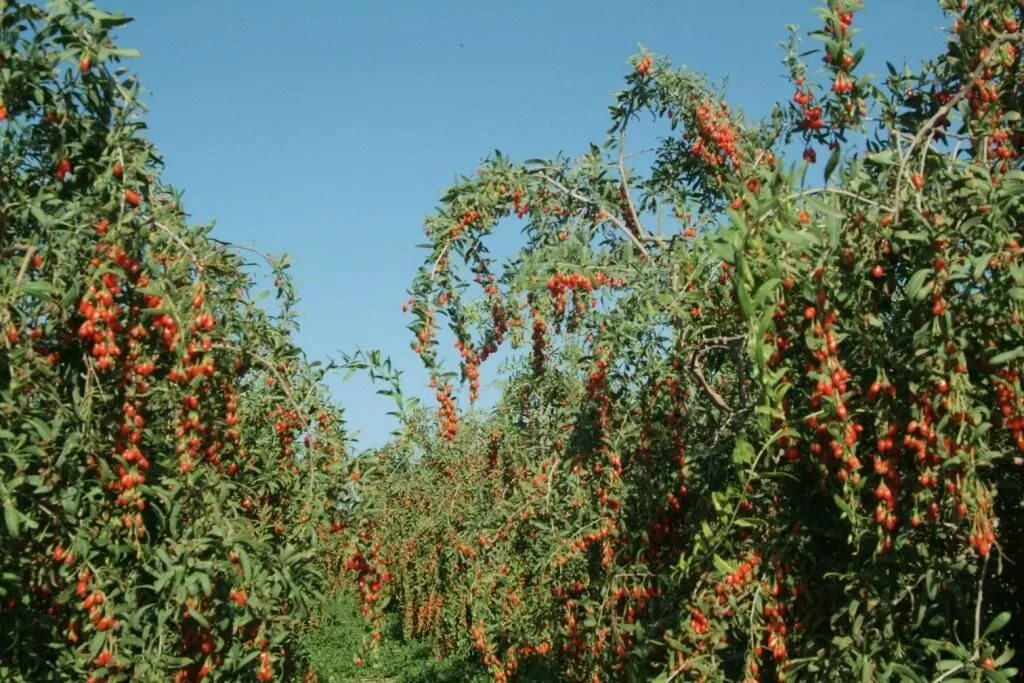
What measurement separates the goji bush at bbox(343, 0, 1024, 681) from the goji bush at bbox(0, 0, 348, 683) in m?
0.80

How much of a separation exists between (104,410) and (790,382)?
235cm

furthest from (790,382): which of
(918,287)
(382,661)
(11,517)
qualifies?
(382,661)

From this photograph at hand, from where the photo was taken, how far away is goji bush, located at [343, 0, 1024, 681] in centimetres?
278

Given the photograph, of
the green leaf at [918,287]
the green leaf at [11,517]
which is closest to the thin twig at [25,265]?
the green leaf at [11,517]

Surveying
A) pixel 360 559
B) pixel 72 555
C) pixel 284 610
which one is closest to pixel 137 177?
pixel 72 555

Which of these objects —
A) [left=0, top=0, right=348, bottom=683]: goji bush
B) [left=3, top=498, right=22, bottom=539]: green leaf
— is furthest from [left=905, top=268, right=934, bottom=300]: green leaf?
[left=3, top=498, right=22, bottom=539]: green leaf

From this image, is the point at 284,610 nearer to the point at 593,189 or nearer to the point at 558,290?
the point at 558,290

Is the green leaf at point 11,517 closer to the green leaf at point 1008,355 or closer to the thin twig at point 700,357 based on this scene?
the thin twig at point 700,357

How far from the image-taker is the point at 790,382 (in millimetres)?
3041

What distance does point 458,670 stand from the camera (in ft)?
41.5

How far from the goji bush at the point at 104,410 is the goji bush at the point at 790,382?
0.80m

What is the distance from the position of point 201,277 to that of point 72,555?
1081 millimetres

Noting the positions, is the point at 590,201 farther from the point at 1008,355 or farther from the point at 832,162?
the point at 1008,355

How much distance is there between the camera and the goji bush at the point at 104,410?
3217 millimetres
